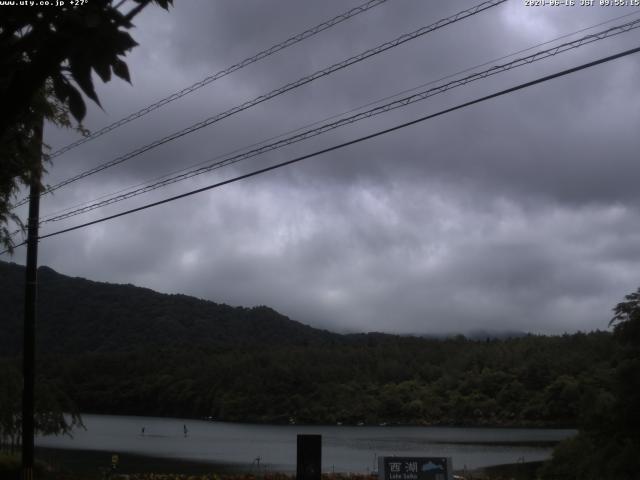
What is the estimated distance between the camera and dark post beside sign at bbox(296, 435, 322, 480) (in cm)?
1285

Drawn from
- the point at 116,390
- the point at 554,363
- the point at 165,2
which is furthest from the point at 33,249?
the point at 116,390

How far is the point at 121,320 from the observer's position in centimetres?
15012

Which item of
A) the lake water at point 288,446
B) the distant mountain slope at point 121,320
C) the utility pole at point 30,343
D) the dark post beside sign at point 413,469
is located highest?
the distant mountain slope at point 121,320

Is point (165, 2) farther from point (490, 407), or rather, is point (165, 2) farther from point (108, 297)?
point (108, 297)

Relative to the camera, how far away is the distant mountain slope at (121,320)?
119938 millimetres

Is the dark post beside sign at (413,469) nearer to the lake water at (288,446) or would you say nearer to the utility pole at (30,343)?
the utility pole at (30,343)

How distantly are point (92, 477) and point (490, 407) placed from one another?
94853 millimetres

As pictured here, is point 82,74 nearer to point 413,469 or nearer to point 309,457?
point 309,457

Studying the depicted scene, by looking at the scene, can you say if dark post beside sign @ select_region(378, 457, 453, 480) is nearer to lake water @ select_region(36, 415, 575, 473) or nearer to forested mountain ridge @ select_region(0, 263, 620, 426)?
lake water @ select_region(36, 415, 575, 473)

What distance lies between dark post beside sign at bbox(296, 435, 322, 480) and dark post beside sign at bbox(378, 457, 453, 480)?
1217mm

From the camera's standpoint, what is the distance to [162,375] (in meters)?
124

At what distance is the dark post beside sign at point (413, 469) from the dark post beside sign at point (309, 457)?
1217mm

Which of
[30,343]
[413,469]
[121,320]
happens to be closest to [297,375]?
[121,320]

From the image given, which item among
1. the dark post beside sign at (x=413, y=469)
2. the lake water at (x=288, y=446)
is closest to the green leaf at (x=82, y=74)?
the dark post beside sign at (x=413, y=469)
